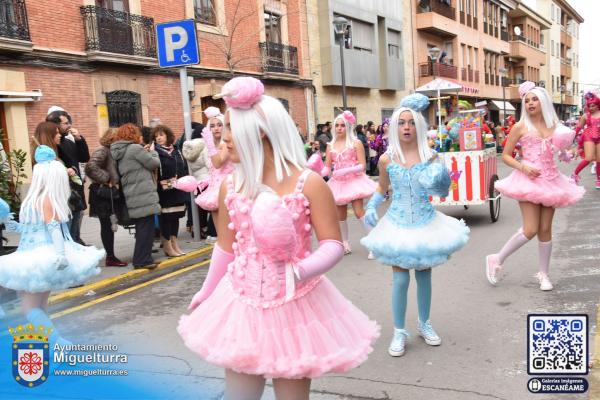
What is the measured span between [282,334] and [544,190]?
3853 mm

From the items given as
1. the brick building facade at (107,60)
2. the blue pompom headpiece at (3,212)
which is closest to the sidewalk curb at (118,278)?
the blue pompom headpiece at (3,212)

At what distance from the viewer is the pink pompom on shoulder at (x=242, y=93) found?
7.43ft

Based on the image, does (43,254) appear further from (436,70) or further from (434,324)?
(436,70)

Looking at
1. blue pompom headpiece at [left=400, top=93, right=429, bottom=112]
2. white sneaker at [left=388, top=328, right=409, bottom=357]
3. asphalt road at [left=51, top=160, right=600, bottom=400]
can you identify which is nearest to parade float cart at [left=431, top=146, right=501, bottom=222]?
asphalt road at [left=51, top=160, right=600, bottom=400]

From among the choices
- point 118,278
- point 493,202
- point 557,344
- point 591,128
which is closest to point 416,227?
point 557,344

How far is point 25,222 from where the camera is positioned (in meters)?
4.41

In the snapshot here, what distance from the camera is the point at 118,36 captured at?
14.7 metres

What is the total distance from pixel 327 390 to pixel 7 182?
17.2ft

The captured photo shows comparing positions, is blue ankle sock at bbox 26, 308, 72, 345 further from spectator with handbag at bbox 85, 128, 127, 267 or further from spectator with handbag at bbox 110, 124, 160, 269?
spectator with handbag at bbox 85, 128, 127, 267

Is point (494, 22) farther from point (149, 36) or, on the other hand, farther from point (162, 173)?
point (162, 173)

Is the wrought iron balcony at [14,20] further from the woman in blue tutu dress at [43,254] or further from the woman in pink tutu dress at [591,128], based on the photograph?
the woman in pink tutu dress at [591,128]

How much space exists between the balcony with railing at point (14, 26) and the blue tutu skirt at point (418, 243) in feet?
36.3

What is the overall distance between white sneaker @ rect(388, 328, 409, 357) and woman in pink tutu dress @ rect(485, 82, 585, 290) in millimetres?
1996

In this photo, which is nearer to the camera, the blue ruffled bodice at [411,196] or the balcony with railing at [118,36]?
the blue ruffled bodice at [411,196]
